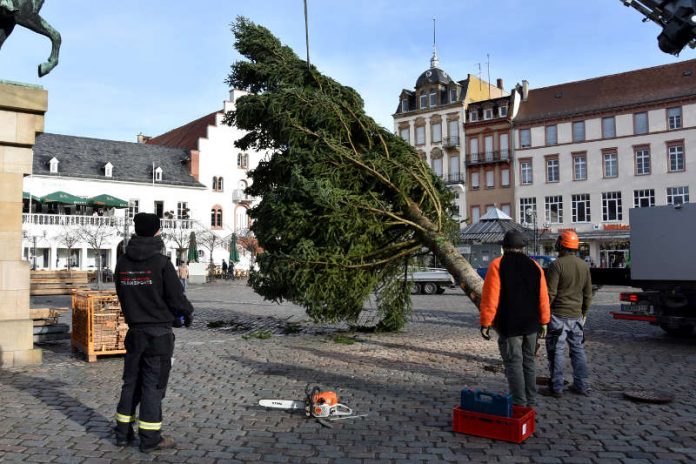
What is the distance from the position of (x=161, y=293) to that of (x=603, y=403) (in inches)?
187

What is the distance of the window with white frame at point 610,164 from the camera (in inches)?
1893

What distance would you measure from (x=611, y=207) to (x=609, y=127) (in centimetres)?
618

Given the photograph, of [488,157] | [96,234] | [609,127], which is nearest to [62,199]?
[96,234]

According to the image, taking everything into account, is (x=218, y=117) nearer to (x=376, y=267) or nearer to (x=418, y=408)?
(x=376, y=267)

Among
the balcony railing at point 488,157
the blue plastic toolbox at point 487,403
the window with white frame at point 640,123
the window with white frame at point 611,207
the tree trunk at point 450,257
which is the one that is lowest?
the blue plastic toolbox at point 487,403

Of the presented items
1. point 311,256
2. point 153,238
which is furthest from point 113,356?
point 153,238

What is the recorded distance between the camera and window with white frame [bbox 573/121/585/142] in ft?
163

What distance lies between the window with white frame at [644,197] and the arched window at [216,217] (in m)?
34.7

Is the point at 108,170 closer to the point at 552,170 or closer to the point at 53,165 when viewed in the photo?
the point at 53,165

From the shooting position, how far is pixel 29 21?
9.14 metres

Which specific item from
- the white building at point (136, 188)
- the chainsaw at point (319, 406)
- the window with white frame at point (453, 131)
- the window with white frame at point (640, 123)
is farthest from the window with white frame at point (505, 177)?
the chainsaw at point (319, 406)

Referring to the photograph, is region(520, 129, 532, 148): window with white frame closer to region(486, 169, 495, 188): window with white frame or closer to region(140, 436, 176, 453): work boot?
region(486, 169, 495, 188): window with white frame

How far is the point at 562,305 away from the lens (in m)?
7.35

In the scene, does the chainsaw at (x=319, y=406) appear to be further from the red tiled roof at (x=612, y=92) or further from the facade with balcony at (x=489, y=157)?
the facade with balcony at (x=489, y=157)
